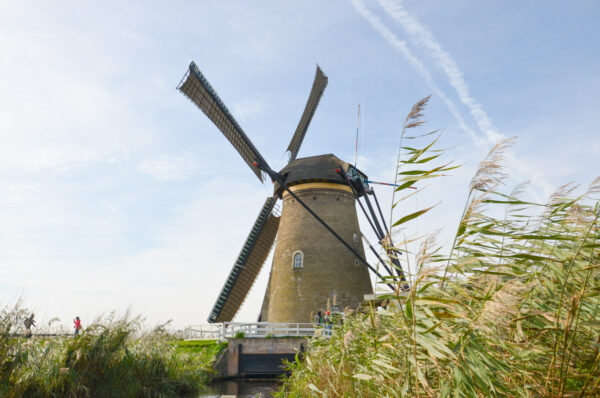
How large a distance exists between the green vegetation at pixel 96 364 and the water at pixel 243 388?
150 cm

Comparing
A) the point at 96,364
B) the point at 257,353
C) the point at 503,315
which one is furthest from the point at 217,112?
the point at 503,315

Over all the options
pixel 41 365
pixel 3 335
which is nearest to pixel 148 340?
pixel 41 365

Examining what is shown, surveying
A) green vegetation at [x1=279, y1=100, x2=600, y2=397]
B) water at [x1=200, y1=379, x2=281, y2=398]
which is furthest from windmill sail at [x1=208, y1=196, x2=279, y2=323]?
green vegetation at [x1=279, y1=100, x2=600, y2=397]

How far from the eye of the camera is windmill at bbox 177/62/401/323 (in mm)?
18281

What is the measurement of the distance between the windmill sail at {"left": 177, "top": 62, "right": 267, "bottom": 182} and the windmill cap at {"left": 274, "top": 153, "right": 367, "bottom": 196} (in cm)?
145

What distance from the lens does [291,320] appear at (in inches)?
711

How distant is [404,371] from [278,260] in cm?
1670

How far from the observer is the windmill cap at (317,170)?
1939cm

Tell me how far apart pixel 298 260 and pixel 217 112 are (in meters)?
7.81

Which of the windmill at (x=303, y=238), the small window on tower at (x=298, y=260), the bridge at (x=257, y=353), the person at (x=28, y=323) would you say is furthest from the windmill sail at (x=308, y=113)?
the person at (x=28, y=323)

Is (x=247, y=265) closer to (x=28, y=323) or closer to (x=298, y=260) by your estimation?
(x=298, y=260)

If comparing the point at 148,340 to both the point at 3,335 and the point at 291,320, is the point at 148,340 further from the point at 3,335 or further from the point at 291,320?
the point at 291,320

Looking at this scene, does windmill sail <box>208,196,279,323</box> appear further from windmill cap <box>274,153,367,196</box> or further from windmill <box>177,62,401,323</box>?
windmill cap <box>274,153,367,196</box>

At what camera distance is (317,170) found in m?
19.6
